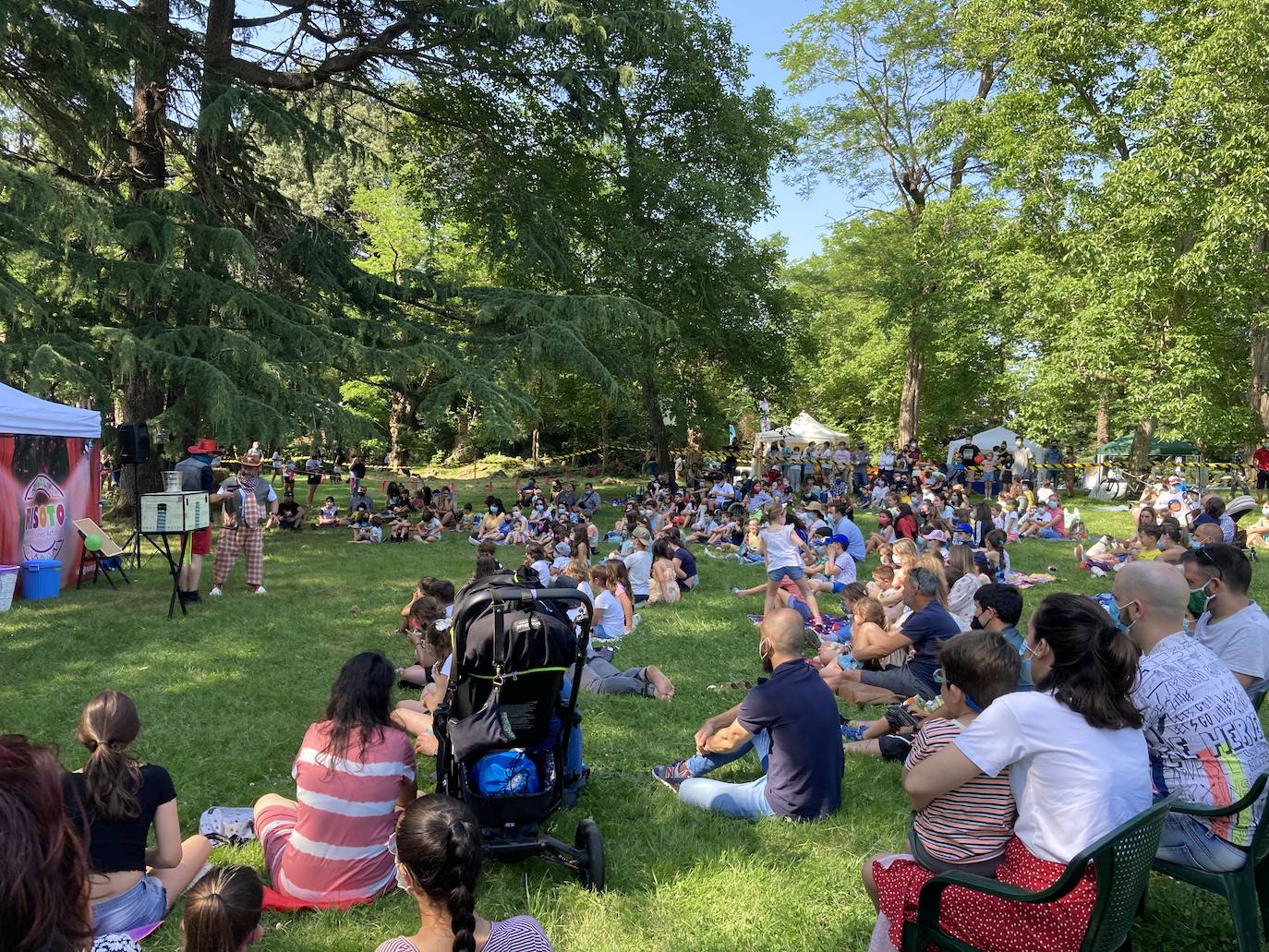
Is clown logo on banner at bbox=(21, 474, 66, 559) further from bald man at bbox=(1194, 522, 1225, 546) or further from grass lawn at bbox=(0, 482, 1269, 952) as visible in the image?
bald man at bbox=(1194, 522, 1225, 546)

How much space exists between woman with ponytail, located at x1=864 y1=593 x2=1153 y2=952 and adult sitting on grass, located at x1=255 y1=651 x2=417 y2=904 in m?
2.05

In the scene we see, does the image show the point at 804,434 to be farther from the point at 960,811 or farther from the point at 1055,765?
the point at 1055,765

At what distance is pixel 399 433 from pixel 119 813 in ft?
116

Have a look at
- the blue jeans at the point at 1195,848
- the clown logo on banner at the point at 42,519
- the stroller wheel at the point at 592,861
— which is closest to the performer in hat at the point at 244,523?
the clown logo on banner at the point at 42,519

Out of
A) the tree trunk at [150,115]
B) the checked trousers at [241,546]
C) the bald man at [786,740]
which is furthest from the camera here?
the tree trunk at [150,115]

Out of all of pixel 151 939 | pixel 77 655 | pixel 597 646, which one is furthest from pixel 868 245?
pixel 151 939

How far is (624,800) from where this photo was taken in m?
4.59

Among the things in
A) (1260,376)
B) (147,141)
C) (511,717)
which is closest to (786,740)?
(511,717)

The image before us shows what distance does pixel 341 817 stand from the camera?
3.43 meters

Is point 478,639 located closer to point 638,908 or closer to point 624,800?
point 638,908

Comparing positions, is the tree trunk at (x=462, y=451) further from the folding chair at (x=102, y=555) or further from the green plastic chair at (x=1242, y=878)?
the green plastic chair at (x=1242, y=878)

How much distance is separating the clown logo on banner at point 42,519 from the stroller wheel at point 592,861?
907 cm

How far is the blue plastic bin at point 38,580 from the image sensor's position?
9500 millimetres

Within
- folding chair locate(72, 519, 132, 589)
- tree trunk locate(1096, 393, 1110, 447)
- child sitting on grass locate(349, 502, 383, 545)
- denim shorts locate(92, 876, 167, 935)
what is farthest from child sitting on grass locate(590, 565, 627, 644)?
tree trunk locate(1096, 393, 1110, 447)
